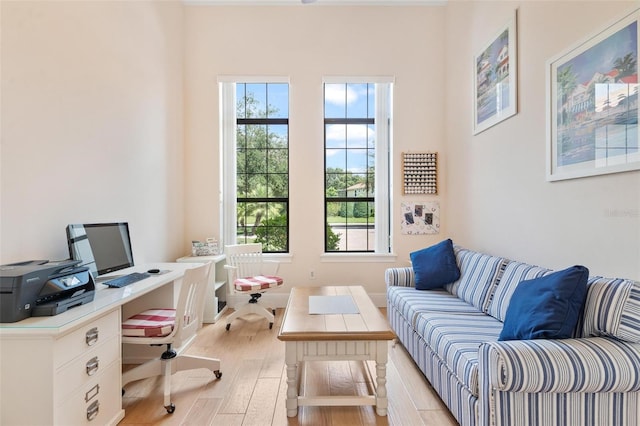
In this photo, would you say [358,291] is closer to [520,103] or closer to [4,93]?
[520,103]

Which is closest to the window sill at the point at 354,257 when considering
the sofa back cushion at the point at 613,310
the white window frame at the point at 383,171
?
the white window frame at the point at 383,171

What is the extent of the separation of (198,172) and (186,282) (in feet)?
8.03

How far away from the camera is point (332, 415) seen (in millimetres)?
2002

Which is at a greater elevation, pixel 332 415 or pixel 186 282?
pixel 186 282

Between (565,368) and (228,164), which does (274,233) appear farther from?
(565,368)

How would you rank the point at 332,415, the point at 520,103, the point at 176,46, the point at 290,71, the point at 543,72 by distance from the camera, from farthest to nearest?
the point at 290,71 < the point at 176,46 < the point at 520,103 < the point at 543,72 < the point at 332,415

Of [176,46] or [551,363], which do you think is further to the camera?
[176,46]

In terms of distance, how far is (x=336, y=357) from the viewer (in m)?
1.95

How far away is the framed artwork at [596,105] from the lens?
172 cm

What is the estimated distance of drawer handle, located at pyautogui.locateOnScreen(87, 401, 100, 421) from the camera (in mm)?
1690

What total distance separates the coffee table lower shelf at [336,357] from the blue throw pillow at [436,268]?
1.31 metres

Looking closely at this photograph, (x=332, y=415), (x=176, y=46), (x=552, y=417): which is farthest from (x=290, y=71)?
(x=552, y=417)

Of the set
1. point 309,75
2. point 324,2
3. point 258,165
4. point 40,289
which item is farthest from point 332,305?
point 324,2

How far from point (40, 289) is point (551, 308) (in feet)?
8.33
